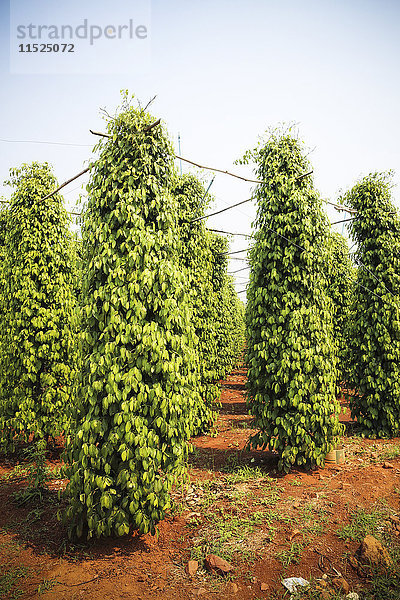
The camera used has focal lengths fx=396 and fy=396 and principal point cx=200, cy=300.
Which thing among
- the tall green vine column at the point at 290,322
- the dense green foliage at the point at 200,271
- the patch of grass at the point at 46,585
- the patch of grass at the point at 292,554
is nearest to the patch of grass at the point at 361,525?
the patch of grass at the point at 292,554

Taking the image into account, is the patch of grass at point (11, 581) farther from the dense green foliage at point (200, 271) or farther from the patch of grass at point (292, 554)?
the dense green foliage at point (200, 271)

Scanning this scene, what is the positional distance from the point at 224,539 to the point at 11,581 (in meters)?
1.99

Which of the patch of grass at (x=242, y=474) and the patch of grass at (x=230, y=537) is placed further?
the patch of grass at (x=242, y=474)

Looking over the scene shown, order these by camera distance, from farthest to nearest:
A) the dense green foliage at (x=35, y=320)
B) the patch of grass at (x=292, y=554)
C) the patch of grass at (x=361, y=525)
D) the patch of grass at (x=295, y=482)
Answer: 1. the dense green foliage at (x=35, y=320)
2. the patch of grass at (x=295, y=482)
3. the patch of grass at (x=361, y=525)
4. the patch of grass at (x=292, y=554)

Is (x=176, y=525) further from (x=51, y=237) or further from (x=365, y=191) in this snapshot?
(x=365, y=191)

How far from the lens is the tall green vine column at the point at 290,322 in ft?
18.6

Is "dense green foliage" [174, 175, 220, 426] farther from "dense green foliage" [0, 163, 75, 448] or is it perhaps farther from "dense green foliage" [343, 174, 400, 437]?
"dense green foliage" [343, 174, 400, 437]

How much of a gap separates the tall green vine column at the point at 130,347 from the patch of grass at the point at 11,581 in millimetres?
567

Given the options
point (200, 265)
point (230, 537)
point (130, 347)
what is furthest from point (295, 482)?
point (200, 265)

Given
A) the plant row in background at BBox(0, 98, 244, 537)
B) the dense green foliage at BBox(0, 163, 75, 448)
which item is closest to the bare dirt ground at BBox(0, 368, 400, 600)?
the plant row in background at BBox(0, 98, 244, 537)

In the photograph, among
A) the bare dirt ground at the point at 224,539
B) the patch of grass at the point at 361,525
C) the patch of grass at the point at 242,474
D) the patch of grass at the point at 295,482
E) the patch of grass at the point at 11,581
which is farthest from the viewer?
the patch of grass at the point at 242,474

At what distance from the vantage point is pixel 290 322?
18.7 ft

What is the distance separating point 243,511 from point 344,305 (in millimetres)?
7591

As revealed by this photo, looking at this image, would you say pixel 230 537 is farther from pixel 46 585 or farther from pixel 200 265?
pixel 200 265
